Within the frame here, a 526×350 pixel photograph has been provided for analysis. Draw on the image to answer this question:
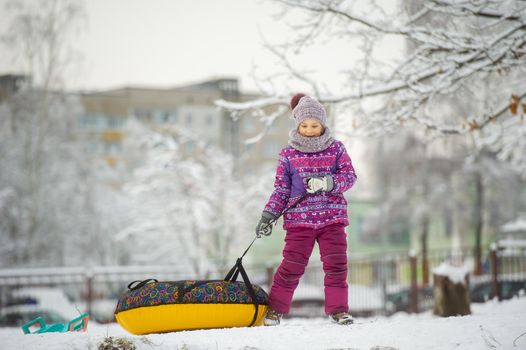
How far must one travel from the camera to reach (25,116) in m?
23.8

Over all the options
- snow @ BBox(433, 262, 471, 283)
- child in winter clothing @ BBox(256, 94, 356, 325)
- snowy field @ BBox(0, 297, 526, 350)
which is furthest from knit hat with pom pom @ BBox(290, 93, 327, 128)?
snow @ BBox(433, 262, 471, 283)

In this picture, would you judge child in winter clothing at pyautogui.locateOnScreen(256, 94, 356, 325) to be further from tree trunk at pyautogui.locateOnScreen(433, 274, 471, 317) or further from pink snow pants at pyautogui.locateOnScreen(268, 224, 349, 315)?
tree trunk at pyautogui.locateOnScreen(433, 274, 471, 317)

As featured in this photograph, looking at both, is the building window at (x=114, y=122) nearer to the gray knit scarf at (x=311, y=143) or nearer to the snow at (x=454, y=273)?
the snow at (x=454, y=273)

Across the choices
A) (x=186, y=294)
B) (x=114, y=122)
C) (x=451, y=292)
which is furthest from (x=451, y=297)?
(x=114, y=122)

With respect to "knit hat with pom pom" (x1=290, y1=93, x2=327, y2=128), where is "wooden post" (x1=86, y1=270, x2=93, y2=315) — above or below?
below

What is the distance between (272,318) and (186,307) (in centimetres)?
70

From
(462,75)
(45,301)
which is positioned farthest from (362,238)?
(462,75)

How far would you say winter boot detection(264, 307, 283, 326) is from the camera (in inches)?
190

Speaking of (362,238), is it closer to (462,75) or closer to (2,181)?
(2,181)

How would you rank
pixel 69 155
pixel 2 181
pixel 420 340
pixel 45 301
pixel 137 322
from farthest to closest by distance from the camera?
pixel 69 155 < pixel 2 181 < pixel 45 301 < pixel 137 322 < pixel 420 340

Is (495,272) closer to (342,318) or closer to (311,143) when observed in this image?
(342,318)

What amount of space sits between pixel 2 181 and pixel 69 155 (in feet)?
13.3

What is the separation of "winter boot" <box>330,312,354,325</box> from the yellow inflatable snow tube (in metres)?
0.60

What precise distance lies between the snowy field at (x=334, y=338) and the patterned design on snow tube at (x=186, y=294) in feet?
1.19
